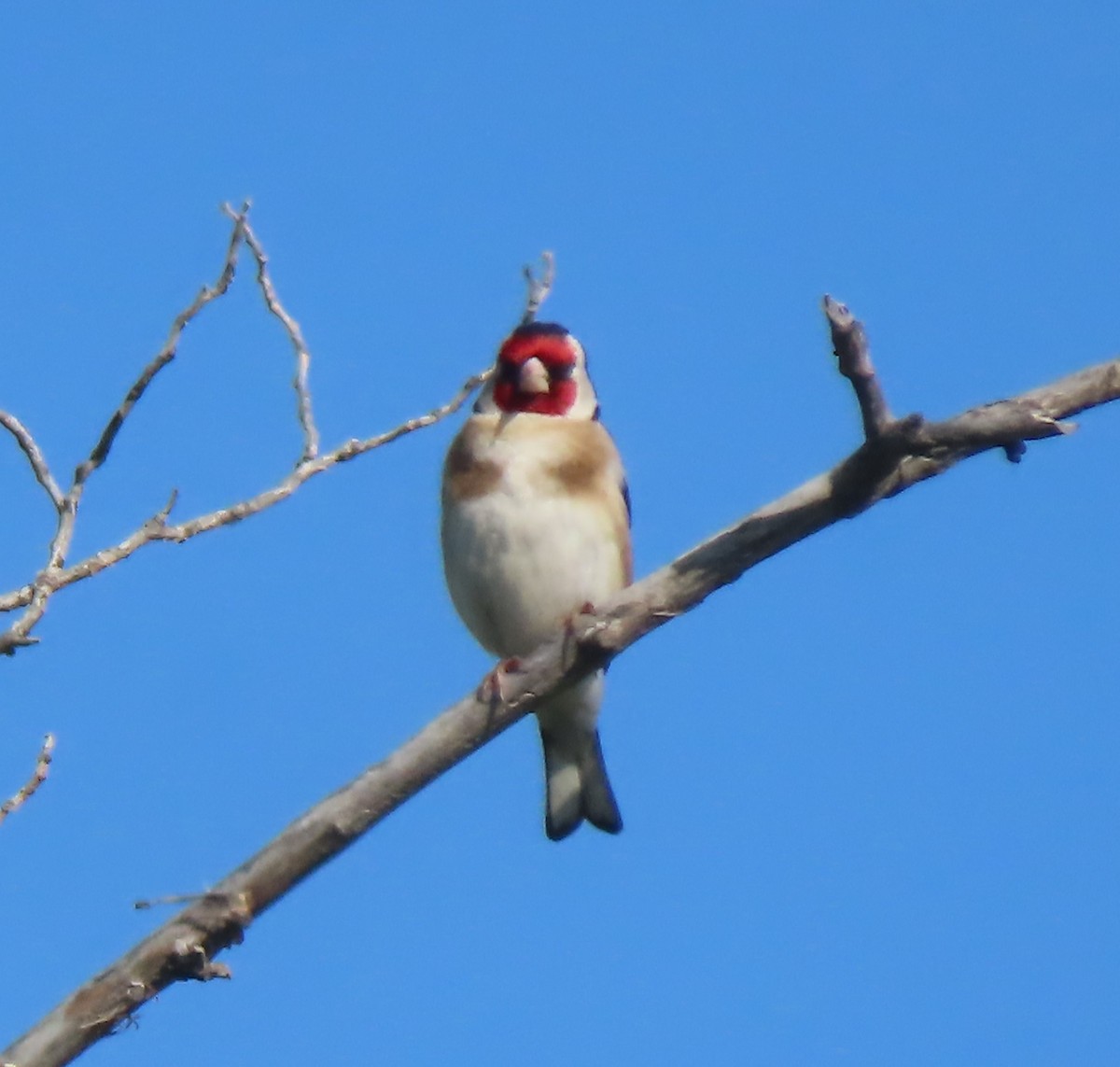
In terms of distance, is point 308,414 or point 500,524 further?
point 500,524

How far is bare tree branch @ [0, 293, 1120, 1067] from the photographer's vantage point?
11.3 ft

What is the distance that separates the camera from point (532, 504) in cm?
554

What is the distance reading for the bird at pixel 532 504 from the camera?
18.2 feet

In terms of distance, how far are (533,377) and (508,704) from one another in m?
2.13

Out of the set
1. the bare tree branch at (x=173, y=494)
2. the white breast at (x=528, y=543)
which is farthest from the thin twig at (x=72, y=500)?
the white breast at (x=528, y=543)

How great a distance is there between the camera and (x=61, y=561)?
3740 mm

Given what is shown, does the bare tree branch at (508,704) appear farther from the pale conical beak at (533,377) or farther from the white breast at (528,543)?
the pale conical beak at (533,377)

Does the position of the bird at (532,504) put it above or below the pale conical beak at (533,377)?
below

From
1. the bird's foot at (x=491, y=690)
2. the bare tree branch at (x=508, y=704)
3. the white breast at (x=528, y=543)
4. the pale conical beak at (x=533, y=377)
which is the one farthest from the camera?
the pale conical beak at (x=533, y=377)

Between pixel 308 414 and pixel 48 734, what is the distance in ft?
2.83

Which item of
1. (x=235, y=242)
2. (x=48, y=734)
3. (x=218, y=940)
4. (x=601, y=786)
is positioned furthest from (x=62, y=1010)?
(x=601, y=786)

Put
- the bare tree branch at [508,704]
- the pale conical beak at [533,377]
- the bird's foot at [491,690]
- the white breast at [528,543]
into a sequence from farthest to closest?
the pale conical beak at [533,377], the white breast at [528,543], the bird's foot at [491,690], the bare tree branch at [508,704]

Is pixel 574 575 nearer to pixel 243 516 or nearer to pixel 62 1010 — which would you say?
pixel 243 516

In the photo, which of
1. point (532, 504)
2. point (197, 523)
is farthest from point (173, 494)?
point (532, 504)
